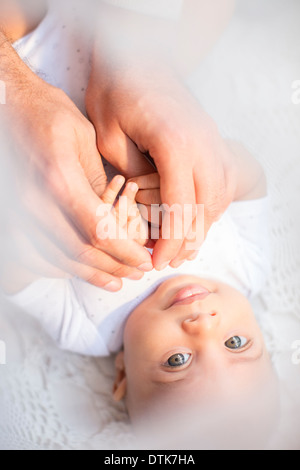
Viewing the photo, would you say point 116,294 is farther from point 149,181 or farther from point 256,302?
point 256,302

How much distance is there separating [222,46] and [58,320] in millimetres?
868

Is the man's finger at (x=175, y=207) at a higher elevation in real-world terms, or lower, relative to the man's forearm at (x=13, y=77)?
lower

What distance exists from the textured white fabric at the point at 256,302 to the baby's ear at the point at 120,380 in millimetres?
64

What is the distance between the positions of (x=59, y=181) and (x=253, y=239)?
59 cm

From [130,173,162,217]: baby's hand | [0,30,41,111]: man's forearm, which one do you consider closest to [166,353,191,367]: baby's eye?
[130,173,162,217]: baby's hand

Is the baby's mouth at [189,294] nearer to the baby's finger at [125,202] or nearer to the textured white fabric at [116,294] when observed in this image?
the textured white fabric at [116,294]

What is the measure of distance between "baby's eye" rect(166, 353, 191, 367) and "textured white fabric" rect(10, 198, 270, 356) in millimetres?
155

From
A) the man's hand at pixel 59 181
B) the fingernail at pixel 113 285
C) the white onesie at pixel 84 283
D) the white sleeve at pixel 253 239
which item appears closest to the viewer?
the man's hand at pixel 59 181

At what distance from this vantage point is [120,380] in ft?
3.44

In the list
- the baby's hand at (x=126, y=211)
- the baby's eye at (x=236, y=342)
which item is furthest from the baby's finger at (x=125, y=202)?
the baby's eye at (x=236, y=342)

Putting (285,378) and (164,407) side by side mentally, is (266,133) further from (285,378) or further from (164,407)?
(164,407)

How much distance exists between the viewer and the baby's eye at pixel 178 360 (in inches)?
34.7

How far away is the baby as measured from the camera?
2.80 ft

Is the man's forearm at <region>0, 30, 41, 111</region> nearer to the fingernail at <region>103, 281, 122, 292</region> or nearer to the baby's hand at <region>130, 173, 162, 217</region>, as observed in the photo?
the baby's hand at <region>130, 173, 162, 217</region>
